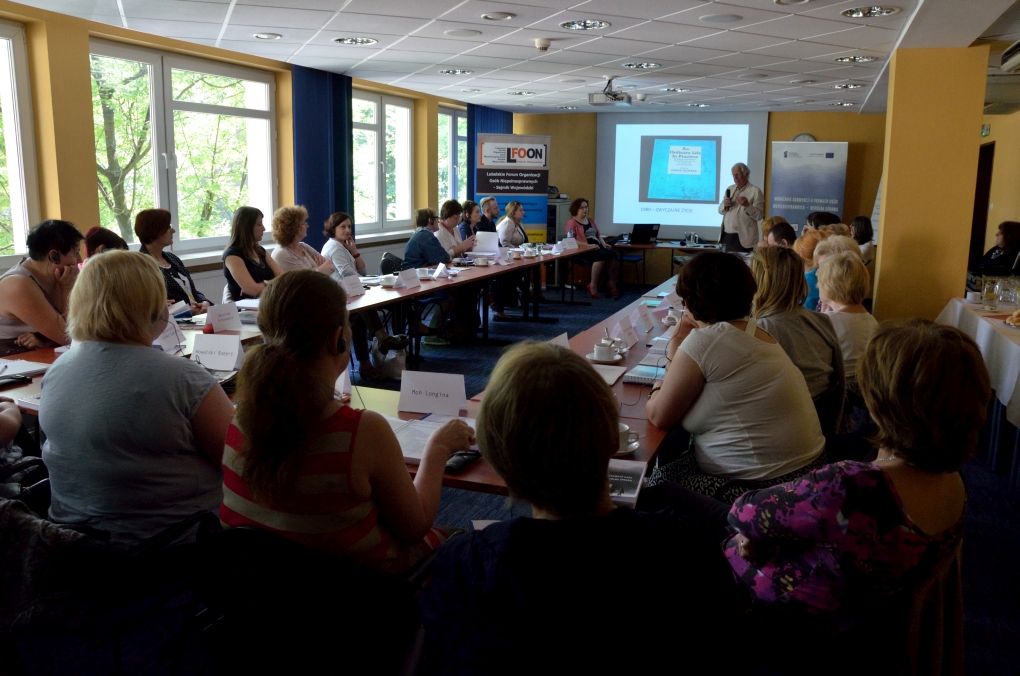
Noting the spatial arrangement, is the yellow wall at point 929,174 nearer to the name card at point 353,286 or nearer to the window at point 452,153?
the name card at point 353,286

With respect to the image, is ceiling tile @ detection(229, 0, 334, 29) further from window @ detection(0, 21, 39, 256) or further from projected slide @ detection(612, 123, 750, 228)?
projected slide @ detection(612, 123, 750, 228)

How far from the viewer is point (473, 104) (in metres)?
11.8

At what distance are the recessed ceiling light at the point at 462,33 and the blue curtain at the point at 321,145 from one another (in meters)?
2.76

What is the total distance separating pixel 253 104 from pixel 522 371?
7998 mm

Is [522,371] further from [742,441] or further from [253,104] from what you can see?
[253,104]

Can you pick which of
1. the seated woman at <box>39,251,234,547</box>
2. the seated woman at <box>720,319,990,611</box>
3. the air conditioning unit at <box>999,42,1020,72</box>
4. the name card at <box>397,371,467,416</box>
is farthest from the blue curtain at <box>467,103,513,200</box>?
the seated woman at <box>720,319,990,611</box>

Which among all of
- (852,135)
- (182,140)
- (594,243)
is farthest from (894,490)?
(852,135)

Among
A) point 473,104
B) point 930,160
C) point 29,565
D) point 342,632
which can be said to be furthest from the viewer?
point 473,104

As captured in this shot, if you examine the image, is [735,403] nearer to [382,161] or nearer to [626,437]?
[626,437]

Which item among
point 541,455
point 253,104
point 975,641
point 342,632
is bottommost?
point 975,641

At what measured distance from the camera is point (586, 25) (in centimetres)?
570

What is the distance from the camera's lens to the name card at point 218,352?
3033mm

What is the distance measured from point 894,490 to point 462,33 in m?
5.51

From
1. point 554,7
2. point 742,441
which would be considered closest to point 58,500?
point 742,441
